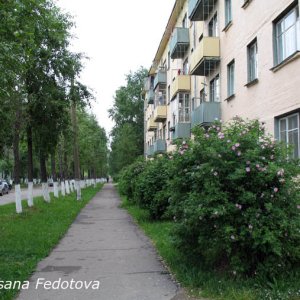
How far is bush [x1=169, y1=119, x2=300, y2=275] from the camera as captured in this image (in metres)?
6.27

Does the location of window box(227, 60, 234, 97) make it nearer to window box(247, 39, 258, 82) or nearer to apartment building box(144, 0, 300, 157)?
apartment building box(144, 0, 300, 157)

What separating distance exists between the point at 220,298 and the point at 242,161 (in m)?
2.00

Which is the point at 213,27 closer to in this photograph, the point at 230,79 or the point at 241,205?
the point at 230,79

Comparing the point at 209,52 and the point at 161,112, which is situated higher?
the point at 209,52

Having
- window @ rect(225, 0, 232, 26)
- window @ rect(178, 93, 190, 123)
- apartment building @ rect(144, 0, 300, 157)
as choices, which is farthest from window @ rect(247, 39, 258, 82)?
window @ rect(178, 93, 190, 123)

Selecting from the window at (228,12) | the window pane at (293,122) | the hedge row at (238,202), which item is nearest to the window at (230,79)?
the window at (228,12)

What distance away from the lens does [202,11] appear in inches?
823

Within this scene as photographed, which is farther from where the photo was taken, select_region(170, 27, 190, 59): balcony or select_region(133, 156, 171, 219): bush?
select_region(170, 27, 190, 59): balcony

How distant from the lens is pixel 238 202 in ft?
21.5

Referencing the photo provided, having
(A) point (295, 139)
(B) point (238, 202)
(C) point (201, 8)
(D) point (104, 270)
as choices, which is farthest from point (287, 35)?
(C) point (201, 8)

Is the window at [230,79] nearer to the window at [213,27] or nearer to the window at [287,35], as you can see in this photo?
the window at [213,27]

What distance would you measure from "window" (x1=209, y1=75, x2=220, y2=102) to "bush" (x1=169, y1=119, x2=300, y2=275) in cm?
1260

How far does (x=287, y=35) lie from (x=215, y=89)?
7995 mm

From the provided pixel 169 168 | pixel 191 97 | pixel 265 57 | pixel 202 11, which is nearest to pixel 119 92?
pixel 191 97
